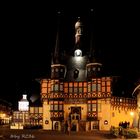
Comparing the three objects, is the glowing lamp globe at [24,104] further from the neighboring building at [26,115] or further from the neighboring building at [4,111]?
the neighboring building at [4,111]

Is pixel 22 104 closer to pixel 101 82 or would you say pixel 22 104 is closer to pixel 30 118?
pixel 30 118

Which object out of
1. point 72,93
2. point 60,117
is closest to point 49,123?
point 60,117

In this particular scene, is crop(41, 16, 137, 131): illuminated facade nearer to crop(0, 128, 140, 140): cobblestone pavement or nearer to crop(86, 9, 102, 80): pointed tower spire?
crop(86, 9, 102, 80): pointed tower spire

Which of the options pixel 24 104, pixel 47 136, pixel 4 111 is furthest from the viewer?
pixel 4 111

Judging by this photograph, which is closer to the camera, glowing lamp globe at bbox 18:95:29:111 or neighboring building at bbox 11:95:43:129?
neighboring building at bbox 11:95:43:129

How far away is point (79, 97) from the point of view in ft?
251

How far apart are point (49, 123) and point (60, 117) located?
115 inches

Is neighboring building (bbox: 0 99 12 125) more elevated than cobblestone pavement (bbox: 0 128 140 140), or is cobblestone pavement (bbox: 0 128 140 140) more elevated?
neighboring building (bbox: 0 99 12 125)

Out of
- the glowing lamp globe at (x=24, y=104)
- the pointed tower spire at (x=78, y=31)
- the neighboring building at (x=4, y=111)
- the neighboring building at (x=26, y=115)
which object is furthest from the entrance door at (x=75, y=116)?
the neighboring building at (x=4, y=111)

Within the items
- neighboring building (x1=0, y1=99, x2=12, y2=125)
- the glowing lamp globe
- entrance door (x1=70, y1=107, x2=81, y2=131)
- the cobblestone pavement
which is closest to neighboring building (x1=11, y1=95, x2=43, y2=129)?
the glowing lamp globe

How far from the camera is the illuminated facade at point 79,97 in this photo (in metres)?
74.4

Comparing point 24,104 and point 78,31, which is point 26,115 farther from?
point 78,31

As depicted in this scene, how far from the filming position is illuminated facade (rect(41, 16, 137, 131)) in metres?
74.4

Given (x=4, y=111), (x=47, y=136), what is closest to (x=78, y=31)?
(x=4, y=111)
